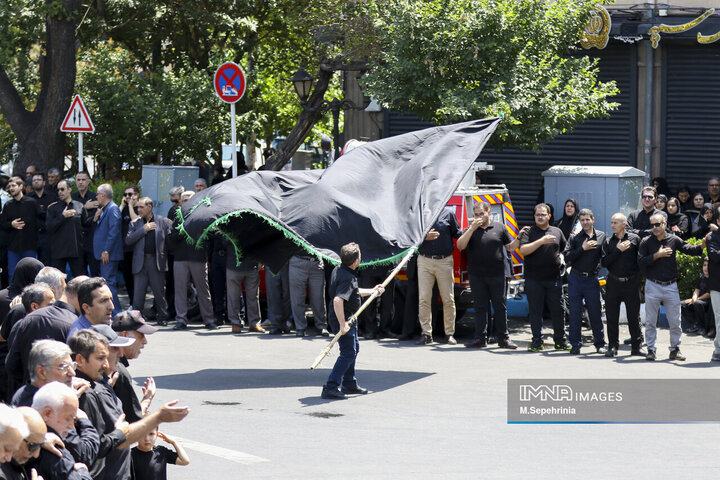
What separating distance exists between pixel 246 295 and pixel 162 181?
4465 millimetres

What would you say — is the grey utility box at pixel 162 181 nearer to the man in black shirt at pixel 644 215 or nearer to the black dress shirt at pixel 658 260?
the man in black shirt at pixel 644 215

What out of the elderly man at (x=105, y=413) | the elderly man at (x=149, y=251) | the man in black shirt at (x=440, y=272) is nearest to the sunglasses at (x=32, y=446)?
the elderly man at (x=105, y=413)

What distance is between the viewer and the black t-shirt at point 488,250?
14.6m

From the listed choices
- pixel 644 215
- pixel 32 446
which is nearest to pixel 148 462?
pixel 32 446

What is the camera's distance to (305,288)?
15859 mm

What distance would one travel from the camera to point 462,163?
12773mm

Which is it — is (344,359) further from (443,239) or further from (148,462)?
A: (148,462)

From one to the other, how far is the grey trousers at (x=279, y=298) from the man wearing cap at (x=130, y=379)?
8.82m

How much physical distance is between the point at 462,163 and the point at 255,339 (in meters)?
4.45

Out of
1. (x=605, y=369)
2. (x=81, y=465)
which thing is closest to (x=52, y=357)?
(x=81, y=465)

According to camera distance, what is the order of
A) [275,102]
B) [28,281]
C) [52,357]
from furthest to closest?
[275,102], [28,281], [52,357]

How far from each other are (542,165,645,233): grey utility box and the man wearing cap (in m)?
10.7

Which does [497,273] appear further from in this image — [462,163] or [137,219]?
[137,219]

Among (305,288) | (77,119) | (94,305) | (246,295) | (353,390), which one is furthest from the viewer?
(77,119)
